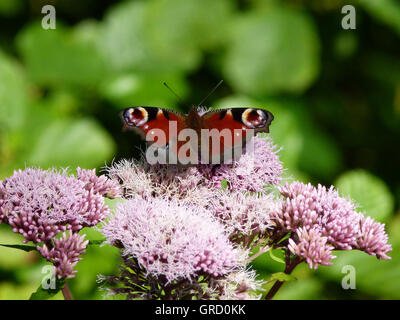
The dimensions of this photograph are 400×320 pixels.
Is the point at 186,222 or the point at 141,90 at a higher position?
the point at 141,90

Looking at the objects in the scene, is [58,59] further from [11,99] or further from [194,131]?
[194,131]

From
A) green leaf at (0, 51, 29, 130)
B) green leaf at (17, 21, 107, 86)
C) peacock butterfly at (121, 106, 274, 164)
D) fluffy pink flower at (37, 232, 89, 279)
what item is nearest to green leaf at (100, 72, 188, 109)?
green leaf at (17, 21, 107, 86)

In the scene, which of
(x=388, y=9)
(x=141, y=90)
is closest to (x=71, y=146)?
(x=141, y=90)

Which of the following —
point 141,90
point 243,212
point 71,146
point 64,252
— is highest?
point 141,90

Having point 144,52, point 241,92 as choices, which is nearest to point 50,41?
point 144,52

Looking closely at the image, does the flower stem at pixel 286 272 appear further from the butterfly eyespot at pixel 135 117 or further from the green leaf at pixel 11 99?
the green leaf at pixel 11 99

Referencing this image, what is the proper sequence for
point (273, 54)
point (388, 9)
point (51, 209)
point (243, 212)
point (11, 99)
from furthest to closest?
1. point (273, 54)
2. point (388, 9)
3. point (11, 99)
4. point (243, 212)
5. point (51, 209)

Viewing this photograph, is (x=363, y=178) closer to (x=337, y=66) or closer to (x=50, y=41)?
(x=337, y=66)
